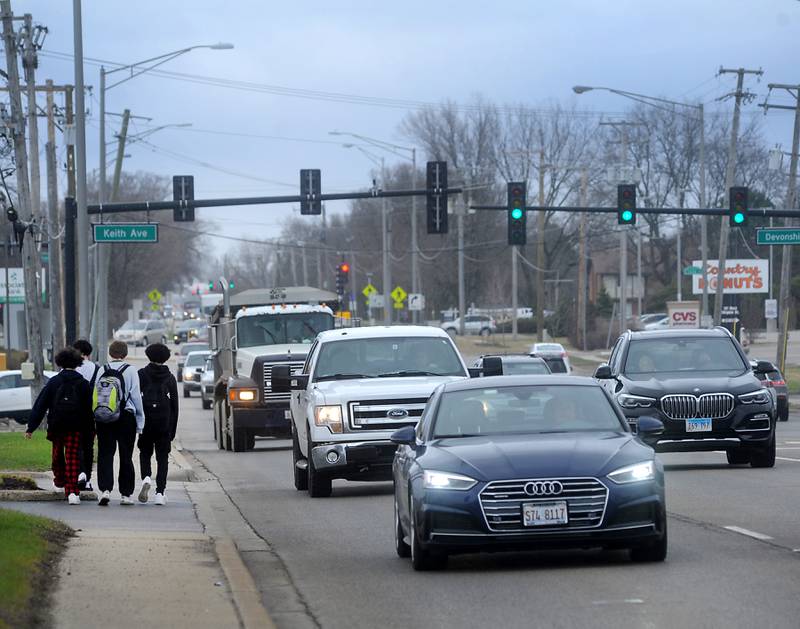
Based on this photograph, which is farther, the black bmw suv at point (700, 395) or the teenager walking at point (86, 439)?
the black bmw suv at point (700, 395)

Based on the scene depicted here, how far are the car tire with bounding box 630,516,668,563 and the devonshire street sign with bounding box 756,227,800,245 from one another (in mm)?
29021

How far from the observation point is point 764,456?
779 inches

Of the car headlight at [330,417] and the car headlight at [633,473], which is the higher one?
the car headlight at [633,473]

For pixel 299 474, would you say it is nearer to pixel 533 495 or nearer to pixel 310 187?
pixel 533 495

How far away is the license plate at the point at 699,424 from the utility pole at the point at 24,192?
55.7ft

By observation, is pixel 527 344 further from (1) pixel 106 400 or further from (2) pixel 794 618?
(2) pixel 794 618

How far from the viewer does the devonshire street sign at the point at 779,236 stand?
38.8m

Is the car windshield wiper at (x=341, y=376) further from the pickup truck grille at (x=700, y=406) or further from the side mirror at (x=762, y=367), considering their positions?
the side mirror at (x=762, y=367)

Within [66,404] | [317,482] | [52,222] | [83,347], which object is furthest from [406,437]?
[52,222]

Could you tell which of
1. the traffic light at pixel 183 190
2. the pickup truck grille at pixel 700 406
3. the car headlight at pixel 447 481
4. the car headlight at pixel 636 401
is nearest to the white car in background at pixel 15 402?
the traffic light at pixel 183 190

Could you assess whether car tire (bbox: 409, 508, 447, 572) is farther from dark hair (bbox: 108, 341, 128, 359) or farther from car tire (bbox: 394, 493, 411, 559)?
dark hair (bbox: 108, 341, 128, 359)

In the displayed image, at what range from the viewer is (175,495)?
60.3 ft

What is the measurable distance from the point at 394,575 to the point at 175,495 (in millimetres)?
7932

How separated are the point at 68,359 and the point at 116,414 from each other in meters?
0.88
